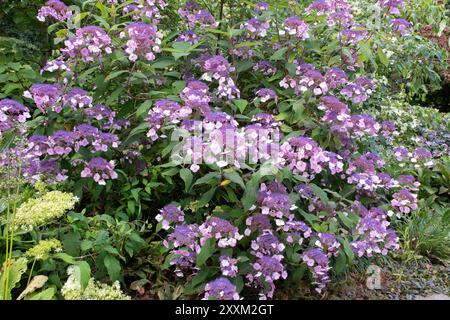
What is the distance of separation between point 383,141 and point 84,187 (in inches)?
77.2

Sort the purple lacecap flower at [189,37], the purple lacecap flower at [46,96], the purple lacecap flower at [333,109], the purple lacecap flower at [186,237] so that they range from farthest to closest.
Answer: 1. the purple lacecap flower at [189,37]
2. the purple lacecap flower at [333,109]
3. the purple lacecap flower at [46,96]
4. the purple lacecap flower at [186,237]

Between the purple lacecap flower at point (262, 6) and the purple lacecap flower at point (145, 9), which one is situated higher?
the purple lacecap flower at point (262, 6)

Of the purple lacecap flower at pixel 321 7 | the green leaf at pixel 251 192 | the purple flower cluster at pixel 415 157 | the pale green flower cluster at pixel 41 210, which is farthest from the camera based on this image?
the purple flower cluster at pixel 415 157

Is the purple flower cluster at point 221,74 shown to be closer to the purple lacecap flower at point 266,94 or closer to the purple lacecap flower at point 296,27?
the purple lacecap flower at point 266,94

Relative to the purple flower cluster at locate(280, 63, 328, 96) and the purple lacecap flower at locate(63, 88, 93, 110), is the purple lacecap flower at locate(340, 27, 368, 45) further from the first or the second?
the purple lacecap flower at locate(63, 88, 93, 110)

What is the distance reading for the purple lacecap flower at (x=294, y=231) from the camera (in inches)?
92.4

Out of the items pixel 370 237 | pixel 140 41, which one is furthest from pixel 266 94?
pixel 370 237


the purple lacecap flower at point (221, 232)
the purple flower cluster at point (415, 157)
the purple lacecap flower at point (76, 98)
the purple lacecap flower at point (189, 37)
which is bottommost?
the purple flower cluster at point (415, 157)

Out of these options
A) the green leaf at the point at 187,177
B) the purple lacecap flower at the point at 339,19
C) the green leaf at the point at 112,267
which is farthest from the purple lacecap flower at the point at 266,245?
the purple lacecap flower at the point at 339,19

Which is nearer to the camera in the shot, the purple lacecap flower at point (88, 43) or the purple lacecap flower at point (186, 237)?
the purple lacecap flower at point (186, 237)

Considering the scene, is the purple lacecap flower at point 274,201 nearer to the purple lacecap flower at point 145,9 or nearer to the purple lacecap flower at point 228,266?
the purple lacecap flower at point 228,266

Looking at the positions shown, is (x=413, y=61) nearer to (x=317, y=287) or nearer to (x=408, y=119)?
(x=408, y=119)

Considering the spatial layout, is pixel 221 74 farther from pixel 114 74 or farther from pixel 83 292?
→ pixel 83 292

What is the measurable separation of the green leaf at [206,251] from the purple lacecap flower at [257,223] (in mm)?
157
